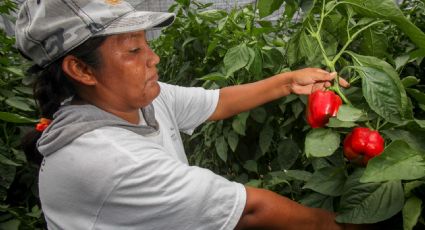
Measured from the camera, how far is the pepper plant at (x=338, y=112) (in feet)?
2.42

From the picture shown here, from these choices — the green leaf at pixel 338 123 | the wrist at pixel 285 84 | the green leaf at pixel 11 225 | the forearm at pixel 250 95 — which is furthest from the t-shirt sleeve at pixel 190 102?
the green leaf at pixel 11 225

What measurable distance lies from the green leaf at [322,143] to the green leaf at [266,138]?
46cm

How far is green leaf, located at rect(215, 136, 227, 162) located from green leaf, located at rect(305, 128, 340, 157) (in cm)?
60

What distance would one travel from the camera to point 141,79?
0.98 meters

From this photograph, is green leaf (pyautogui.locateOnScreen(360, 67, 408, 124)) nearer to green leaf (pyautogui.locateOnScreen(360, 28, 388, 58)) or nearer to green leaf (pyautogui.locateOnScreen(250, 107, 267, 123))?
green leaf (pyautogui.locateOnScreen(360, 28, 388, 58))

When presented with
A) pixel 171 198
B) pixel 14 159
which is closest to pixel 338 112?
pixel 171 198

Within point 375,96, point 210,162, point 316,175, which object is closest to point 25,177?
point 210,162

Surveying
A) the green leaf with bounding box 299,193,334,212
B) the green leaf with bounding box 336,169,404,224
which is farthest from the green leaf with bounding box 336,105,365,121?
the green leaf with bounding box 299,193,334,212

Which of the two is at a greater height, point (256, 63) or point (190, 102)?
point (256, 63)

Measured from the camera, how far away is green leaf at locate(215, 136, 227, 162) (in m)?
1.40

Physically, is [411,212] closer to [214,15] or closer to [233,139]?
[233,139]

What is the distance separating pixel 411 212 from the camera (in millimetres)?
684

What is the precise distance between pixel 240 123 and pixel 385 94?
0.65 m

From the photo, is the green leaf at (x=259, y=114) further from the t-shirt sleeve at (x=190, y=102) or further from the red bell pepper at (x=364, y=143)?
the red bell pepper at (x=364, y=143)
